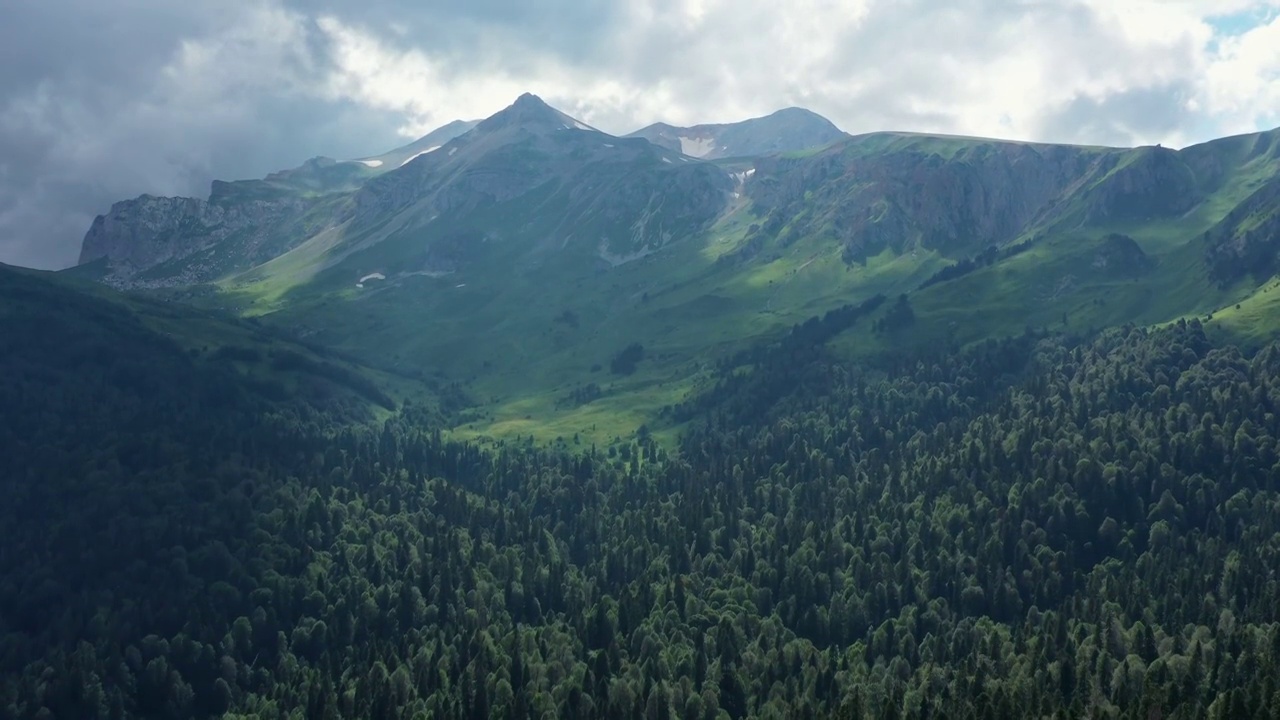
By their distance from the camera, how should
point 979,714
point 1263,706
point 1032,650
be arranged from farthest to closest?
point 1032,650 → point 979,714 → point 1263,706

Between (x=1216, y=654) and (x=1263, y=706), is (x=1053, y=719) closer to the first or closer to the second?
(x=1263, y=706)

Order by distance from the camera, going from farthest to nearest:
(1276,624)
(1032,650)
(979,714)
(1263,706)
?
(1032,650), (1276,624), (979,714), (1263,706)

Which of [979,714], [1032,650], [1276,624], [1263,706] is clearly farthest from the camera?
[1032,650]

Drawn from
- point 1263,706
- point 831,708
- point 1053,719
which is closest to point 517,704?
point 831,708

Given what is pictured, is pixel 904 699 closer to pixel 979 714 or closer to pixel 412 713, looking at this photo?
pixel 979 714

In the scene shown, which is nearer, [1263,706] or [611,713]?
[1263,706]

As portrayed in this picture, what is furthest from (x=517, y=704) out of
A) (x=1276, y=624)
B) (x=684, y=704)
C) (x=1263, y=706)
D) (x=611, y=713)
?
(x=1276, y=624)

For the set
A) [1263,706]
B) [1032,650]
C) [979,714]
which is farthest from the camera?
[1032,650]

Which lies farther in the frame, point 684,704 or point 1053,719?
point 684,704
